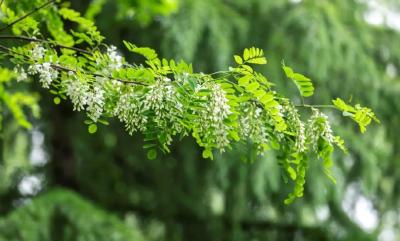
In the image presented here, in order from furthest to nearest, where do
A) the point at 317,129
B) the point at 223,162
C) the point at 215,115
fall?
the point at 223,162, the point at 317,129, the point at 215,115

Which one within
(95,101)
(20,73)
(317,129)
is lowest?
(317,129)

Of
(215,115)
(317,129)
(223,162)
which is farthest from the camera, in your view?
(223,162)

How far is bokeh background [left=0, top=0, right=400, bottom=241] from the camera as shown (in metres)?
4.40

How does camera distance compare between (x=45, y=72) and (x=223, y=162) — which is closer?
(x=45, y=72)

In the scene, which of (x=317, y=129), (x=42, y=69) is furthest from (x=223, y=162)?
(x=42, y=69)

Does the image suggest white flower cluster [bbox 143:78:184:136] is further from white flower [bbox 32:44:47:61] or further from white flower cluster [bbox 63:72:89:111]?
white flower [bbox 32:44:47:61]

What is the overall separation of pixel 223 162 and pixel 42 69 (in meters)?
2.72

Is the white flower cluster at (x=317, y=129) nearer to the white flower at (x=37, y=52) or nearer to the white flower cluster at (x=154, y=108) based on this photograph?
the white flower cluster at (x=154, y=108)

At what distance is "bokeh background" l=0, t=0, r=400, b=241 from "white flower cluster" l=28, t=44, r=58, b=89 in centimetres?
210

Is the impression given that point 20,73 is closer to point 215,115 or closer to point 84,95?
point 84,95

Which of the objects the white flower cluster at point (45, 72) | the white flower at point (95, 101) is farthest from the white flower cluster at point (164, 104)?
the white flower cluster at point (45, 72)

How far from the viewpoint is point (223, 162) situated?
4.55 meters

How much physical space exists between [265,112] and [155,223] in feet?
12.7

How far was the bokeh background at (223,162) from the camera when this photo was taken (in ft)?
14.4
